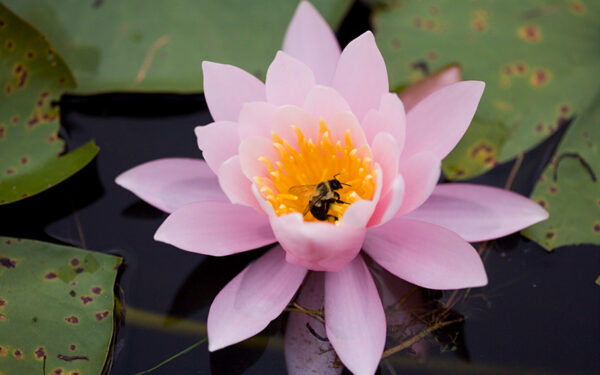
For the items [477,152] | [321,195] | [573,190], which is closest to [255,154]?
[321,195]

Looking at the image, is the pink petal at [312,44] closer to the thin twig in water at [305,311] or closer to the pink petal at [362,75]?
the pink petal at [362,75]

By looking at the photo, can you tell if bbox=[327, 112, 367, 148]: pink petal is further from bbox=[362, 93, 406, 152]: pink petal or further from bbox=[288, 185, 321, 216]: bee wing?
bbox=[288, 185, 321, 216]: bee wing

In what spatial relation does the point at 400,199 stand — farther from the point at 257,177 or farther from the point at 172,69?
the point at 172,69

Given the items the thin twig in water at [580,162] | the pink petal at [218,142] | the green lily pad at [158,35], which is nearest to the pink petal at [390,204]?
the pink petal at [218,142]

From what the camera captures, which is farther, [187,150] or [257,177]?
[187,150]

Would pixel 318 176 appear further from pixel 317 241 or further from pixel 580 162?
pixel 580 162

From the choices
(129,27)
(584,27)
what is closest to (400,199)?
(584,27)

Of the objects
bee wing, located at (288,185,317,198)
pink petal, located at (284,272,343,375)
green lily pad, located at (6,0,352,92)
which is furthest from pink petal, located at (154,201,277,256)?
green lily pad, located at (6,0,352,92)
